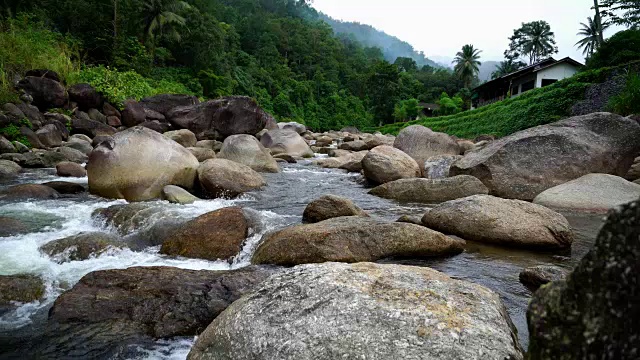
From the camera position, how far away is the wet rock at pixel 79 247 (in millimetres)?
5238

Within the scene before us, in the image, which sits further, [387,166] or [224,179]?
[387,166]

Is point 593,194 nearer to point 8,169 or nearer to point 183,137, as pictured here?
point 8,169

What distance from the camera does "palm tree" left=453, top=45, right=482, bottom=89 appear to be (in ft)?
219

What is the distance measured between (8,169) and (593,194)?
45.1 ft

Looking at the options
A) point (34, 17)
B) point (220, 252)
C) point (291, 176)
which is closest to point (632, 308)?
point (220, 252)

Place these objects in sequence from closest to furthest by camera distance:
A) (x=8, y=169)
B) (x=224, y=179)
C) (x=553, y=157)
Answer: (x=224, y=179) < (x=553, y=157) < (x=8, y=169)

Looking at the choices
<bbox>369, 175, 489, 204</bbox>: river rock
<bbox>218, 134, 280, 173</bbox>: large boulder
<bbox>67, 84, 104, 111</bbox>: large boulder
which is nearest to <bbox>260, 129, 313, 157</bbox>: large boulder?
<bbox>218, 134, 280, 173</bbox>: large boulder

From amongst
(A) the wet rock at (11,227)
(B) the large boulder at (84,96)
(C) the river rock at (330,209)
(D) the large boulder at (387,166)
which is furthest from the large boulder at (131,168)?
(B) the large boulder at (84,96)

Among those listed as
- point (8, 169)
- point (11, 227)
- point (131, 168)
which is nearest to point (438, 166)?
point (131, 168)

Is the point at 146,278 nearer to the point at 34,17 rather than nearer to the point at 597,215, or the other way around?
the point at 597,215

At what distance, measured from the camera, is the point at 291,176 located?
1309 centimetres

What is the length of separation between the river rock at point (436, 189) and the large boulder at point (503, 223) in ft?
8.85

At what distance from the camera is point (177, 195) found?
26.9 feet

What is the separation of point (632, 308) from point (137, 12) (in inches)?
1781
